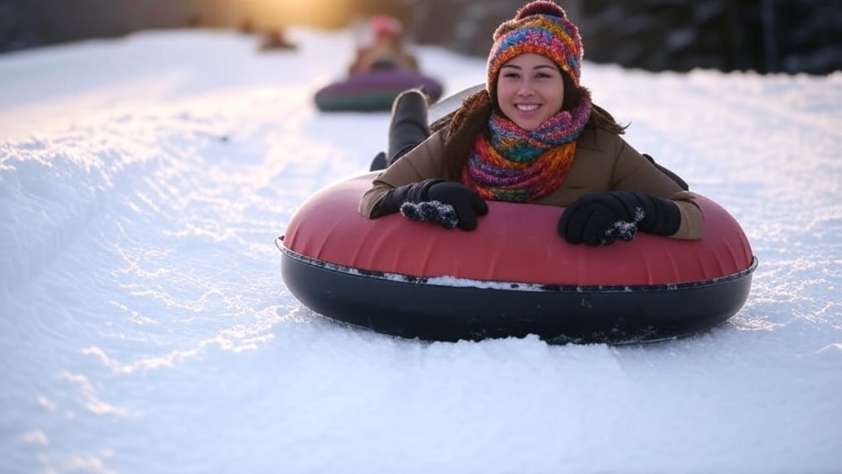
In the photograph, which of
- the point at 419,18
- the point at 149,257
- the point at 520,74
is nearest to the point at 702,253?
the point at 520,74

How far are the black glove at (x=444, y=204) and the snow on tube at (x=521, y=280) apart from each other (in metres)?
0.04

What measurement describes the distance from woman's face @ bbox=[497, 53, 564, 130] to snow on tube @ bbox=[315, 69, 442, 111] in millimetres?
6513

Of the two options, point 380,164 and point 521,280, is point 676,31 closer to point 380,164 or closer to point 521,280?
point 380,164

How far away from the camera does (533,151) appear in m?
2.91

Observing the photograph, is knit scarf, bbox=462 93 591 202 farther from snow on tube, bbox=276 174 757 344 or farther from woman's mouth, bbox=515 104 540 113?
snow on tube, bbox=276 174 757 344

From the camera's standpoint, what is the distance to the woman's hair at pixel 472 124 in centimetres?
303

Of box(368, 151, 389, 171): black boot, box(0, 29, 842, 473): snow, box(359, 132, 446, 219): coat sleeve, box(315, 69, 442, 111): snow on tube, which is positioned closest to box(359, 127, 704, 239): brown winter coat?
box(359, 132, 446, 219): coat sleeve

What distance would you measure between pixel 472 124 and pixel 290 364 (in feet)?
3.74

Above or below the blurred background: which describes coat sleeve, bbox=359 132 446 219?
above

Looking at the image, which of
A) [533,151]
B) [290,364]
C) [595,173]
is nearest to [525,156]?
[533,151]

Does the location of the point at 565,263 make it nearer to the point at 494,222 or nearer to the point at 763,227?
the point at 494,222

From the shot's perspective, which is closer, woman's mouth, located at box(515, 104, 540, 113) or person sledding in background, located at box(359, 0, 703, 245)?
person sledding in background, located at box(359, 0, 703, 245)

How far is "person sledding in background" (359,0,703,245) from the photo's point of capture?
2.77 metres

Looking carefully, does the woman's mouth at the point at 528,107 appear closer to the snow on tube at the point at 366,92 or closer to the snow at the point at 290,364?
the snow at the point at 290,364
